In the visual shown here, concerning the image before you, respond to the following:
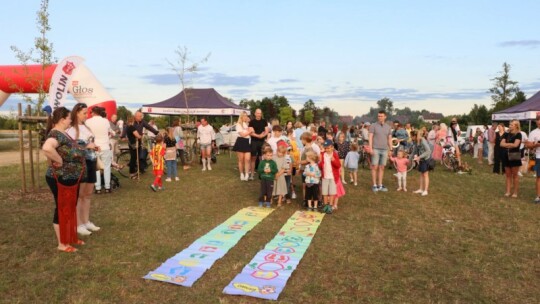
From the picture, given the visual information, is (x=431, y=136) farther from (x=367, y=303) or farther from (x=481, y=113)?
(x=481, y=113)

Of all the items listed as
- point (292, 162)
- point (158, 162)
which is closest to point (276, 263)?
point (292, 162)

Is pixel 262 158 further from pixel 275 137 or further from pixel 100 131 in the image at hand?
pixel 100 131

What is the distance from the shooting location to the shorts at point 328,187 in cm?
773

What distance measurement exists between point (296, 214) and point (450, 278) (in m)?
3.43

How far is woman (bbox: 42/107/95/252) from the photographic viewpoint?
16.5 ft

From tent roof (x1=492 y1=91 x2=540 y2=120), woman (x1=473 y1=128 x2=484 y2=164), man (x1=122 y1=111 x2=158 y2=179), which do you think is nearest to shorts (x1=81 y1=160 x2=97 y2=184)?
man (x1=122 y1=111 x2=158 y2=179)

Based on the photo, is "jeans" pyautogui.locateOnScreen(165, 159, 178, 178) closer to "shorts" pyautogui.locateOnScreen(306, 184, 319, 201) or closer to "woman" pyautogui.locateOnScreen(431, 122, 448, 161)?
"shorts" pyautogui.locateOnScreen(306, 184, 319, 201)

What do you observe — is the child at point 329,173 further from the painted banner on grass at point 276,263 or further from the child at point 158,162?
the child at point 158,162

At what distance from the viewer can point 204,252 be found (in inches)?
210

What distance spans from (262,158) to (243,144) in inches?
92.2

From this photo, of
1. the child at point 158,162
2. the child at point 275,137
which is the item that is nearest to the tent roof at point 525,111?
the child at point 275,137

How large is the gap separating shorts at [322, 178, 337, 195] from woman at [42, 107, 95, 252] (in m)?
4.34

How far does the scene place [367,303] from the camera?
12.8ft

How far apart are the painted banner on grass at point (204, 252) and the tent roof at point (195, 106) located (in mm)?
18750
